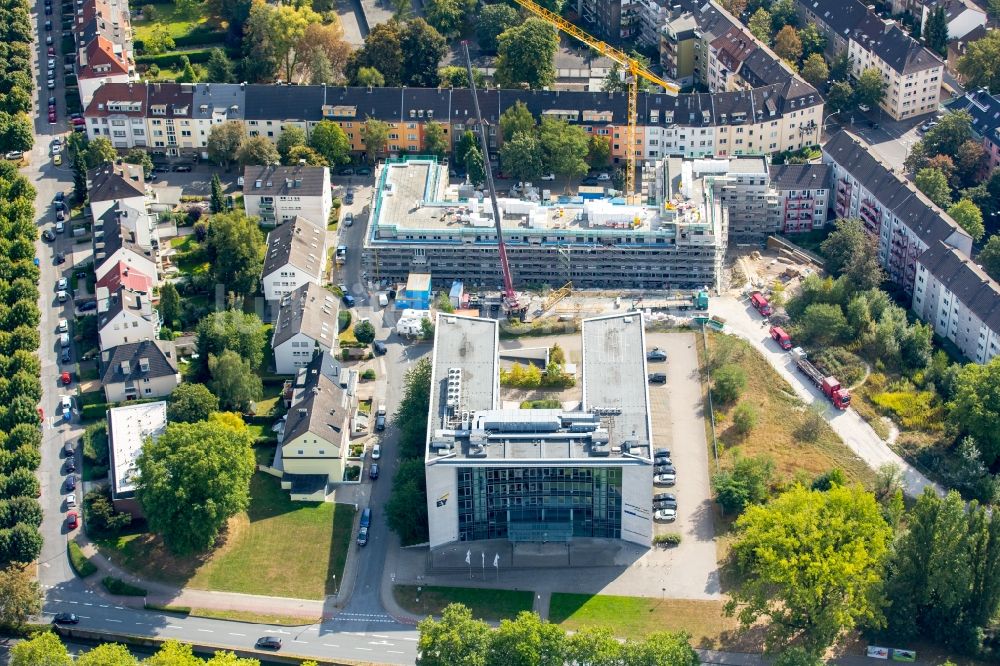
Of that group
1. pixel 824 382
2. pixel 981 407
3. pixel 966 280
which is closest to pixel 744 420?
pixel 824 382

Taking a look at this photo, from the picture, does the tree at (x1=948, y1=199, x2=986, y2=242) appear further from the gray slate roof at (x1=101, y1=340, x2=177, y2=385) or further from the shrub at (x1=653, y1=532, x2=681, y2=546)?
the gray slate roof at (x1=101, y1=340, x2=177, y2=385)

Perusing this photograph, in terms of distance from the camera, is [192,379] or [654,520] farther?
[192,379]

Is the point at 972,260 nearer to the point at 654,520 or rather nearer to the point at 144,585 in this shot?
the point at 654,520

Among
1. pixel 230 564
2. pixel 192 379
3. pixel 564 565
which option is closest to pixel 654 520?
pixel 564 565

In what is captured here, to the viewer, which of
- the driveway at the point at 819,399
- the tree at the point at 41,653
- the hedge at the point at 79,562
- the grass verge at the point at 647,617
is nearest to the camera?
the tree at the point at 41,653

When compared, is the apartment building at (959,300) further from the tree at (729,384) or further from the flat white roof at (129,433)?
the flat white roof at (129,433)

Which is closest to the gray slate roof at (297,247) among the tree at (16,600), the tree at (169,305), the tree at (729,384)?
the tree at (169,305)

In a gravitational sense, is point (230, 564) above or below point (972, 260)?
below
